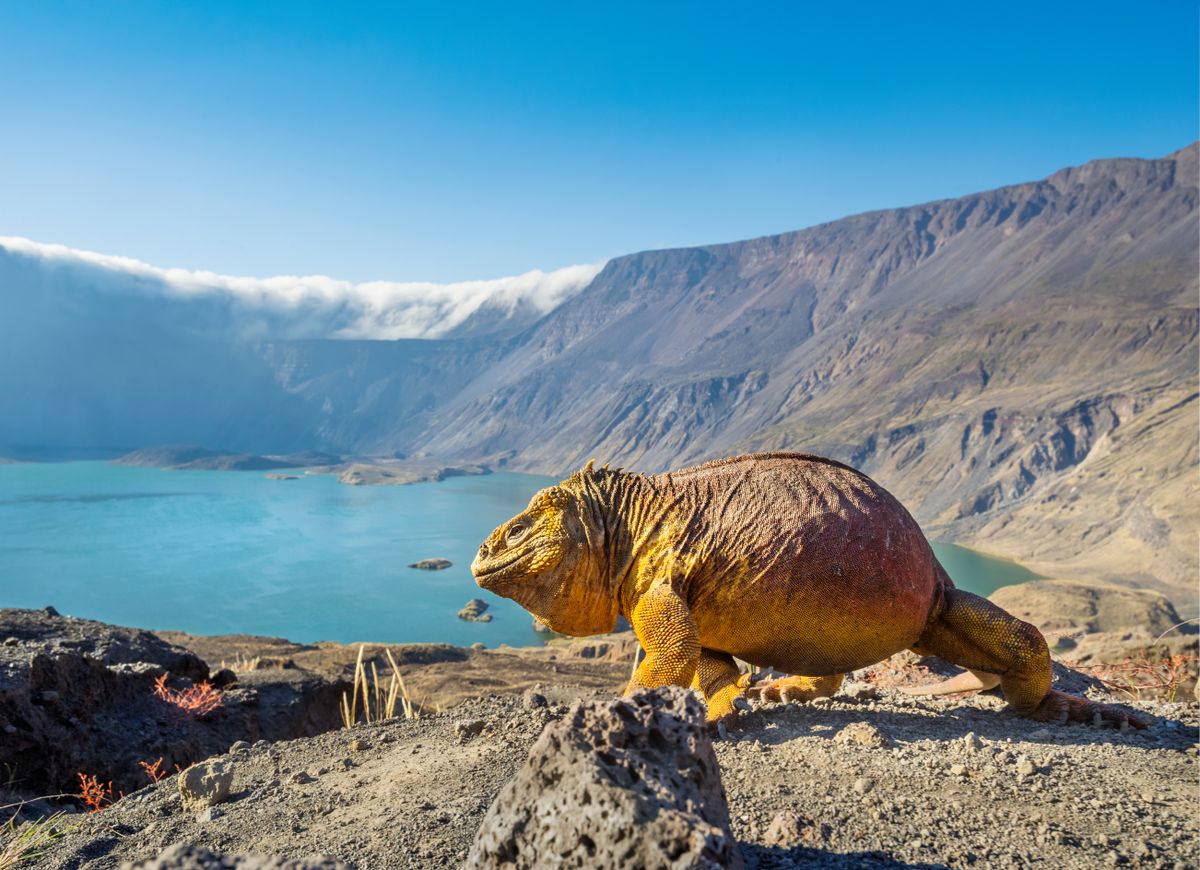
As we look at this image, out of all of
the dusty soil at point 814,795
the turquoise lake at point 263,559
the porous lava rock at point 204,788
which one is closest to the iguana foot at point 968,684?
the dusty soil at point 814,795

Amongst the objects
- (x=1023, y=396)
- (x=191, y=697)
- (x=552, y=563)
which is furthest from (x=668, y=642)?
(x=1023, y=396)

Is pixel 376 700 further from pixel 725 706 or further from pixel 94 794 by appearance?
pixel 725 706

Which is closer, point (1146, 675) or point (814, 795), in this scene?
point (814, 795)

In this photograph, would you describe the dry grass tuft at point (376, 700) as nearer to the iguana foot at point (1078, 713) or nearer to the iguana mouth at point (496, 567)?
the iguana mouth at point (496, 567)

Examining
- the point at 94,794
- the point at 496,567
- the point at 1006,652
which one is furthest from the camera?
the point at 94,794

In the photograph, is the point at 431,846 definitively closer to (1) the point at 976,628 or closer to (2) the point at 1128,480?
(1) the point at 976,628

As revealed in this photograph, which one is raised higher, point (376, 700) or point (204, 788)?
point (204, 788)

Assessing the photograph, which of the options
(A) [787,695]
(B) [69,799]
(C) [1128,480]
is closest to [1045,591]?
(C) [1128,480]
